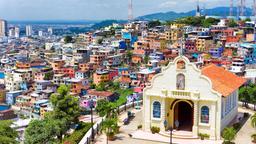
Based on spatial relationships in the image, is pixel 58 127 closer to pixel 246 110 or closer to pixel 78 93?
pixel 246 110

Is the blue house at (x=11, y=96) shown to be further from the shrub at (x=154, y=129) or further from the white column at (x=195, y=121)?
the white column at (x=195, y=121)

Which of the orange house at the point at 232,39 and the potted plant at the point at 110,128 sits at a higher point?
the orange house at the point at 232,39

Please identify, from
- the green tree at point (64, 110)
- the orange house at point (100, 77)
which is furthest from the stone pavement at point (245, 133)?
the orange house at point (100, 77)

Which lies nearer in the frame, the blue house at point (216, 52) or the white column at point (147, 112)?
the white column at point (147, 112)

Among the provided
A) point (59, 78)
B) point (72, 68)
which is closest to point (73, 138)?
point (59, 78)

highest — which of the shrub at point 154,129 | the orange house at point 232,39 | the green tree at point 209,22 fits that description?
the green tree at point 209,22

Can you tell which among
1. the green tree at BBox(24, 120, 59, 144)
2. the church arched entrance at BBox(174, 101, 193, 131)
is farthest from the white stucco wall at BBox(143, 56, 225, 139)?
the green tree at BBox(24, 120, 59, 144)

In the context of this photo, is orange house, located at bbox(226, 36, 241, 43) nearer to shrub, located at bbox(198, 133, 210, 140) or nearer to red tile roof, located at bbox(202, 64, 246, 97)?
red tile roof, located at bbox(202, 64, 246, 97)
